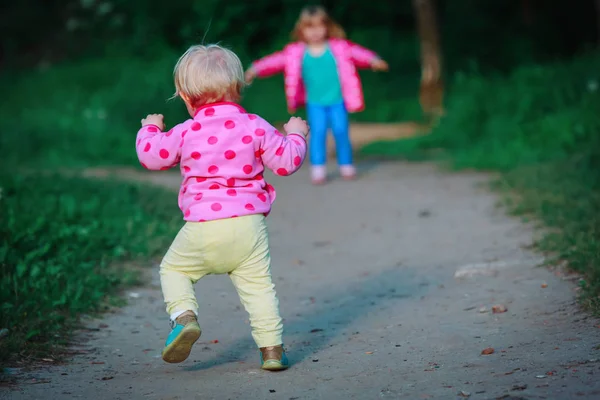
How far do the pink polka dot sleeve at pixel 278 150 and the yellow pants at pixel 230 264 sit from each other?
217mm

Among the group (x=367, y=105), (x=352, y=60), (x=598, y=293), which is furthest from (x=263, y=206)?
(x=367, y=105)

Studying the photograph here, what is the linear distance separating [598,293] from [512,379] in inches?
45.7

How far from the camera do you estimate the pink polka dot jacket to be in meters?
3.57

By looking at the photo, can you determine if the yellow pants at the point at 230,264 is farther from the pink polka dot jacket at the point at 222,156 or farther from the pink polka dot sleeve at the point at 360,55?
the pink polka dot sleeve at the point at 360,55

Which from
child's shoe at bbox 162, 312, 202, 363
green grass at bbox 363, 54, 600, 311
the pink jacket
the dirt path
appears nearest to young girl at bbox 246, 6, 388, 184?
the pink jacket

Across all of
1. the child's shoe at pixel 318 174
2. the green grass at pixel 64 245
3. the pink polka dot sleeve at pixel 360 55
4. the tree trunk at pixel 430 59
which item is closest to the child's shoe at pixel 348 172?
the child's shoe at pixel 318 174

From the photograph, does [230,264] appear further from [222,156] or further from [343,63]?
[343,63]

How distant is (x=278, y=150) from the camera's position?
362 centimetres

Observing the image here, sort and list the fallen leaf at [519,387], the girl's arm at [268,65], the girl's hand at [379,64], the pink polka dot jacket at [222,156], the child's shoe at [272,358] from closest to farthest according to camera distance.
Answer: the fallen leaf at [519,387] → the pink polka dot jacket at [222,156] → the child's shoe at [272,358] → the girl's hand at [379,64] → the girl's arm at [268,65]

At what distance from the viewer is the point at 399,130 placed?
12.5 meters

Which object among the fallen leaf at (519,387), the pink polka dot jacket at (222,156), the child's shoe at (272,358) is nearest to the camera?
the fallen leaf at (519,387)

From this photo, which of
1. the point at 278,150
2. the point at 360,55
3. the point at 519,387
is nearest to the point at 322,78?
the point at 360,55

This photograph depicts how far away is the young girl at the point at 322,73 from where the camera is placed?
335 inches

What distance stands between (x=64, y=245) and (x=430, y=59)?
823 cm
